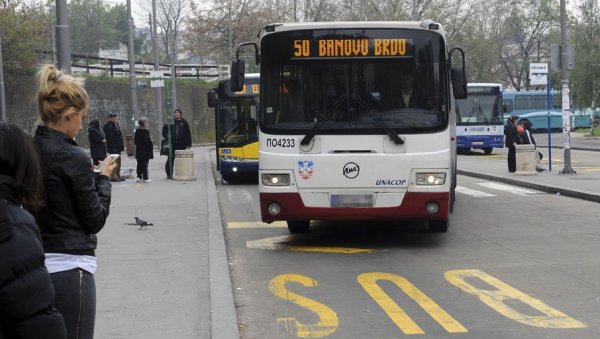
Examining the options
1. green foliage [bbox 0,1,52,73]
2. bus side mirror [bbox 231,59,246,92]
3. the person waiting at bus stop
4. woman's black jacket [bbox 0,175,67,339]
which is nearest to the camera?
woman's black jacket [bbox 0,175,67,339]

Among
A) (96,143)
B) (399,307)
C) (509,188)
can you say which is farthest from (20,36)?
(399,307)

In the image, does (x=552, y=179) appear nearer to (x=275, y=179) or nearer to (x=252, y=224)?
(x=252, y=224)

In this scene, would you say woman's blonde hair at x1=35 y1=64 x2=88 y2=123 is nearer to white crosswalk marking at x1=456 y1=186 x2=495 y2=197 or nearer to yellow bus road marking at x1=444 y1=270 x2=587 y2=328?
yellow bus road marking at x1=444 y1=270 x2=587 y2=328

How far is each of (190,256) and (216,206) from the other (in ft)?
18.8

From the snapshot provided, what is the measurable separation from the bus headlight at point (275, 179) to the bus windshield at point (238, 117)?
12307mm

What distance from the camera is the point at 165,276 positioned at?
29.3ft

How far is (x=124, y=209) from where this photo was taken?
15.9 metres

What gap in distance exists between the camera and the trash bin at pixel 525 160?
22969 millimetres

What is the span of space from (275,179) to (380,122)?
1508 mm

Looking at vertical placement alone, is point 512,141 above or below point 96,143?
below

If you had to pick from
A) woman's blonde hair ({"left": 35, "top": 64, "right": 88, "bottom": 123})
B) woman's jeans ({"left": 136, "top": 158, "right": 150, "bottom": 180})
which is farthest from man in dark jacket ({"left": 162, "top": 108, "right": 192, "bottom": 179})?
woman's blonde hair ({"left": 35, "top": 64, "right": 88, "bottom": 123})

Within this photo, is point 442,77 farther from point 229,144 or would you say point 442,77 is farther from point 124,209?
point 229,144

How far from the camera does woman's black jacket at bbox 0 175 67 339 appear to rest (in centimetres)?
296

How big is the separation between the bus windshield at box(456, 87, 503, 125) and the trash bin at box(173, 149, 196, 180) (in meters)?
16.0
